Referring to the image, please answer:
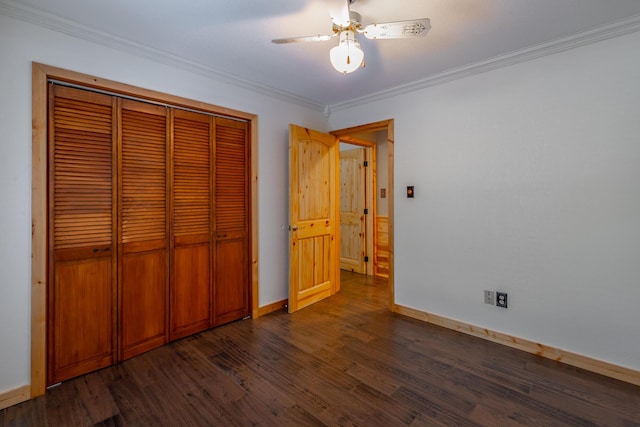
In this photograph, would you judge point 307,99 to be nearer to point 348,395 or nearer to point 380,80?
point 380,80

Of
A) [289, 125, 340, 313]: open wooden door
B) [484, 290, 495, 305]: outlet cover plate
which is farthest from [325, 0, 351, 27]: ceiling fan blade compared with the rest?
[484, 290, 495, 305]: outlet cover plate

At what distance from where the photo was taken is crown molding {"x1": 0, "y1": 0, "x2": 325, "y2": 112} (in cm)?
190

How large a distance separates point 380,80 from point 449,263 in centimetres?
198

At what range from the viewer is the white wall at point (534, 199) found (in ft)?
7.10

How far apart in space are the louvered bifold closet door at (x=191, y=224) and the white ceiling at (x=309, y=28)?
0.61m

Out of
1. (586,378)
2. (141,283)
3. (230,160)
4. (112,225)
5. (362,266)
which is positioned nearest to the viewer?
(586,378)

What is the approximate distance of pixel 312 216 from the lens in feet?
11.9

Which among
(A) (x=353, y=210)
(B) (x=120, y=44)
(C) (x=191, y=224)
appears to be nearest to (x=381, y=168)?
(A) (x=353, y=210)

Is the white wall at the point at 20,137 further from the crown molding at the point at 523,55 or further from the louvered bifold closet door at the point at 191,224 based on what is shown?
the crown molding at the point at 523,55

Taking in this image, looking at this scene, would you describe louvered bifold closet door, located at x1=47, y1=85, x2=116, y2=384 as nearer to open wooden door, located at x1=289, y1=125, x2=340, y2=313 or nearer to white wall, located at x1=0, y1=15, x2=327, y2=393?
white wall, located at x1=0, y1=15, x2=327, y2=393

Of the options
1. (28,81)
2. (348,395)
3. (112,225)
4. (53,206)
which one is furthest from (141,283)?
(348,395)

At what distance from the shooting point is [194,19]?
6.65 feet

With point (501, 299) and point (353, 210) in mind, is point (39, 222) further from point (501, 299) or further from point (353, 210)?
point (353, 210)

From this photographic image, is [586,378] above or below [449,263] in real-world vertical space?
below
